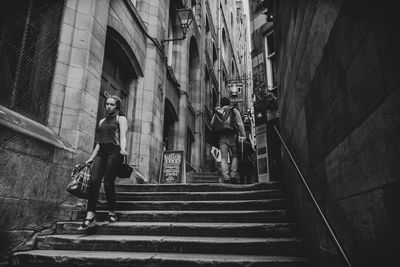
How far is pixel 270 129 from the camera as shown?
7.32 metres

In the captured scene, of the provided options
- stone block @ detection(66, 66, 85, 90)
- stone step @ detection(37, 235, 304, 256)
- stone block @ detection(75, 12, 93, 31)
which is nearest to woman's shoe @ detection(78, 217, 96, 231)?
stone step @ detection(37, 235, 304, 256)

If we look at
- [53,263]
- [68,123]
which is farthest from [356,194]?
[68,123]

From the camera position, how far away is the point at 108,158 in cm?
410

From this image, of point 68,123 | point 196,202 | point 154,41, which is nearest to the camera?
Answer: point 196,202

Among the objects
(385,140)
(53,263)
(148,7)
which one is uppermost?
(148,7)

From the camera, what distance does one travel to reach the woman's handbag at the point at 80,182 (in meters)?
3.79

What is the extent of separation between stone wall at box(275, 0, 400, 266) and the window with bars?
4138 millimetres

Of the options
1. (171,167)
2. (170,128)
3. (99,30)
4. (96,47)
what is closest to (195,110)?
(170,128)

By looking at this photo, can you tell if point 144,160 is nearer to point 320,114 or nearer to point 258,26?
point 320,114

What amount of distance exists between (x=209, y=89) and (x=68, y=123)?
15300mm

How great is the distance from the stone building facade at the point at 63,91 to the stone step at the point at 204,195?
1151 millimetres

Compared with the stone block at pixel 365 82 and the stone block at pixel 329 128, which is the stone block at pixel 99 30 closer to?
the stone block at pixel 329 128

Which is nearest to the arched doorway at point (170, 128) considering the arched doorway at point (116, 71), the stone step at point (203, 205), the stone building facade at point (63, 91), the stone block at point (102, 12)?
the stone building facade at point (63, 91)

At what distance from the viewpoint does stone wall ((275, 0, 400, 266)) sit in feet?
3.83
